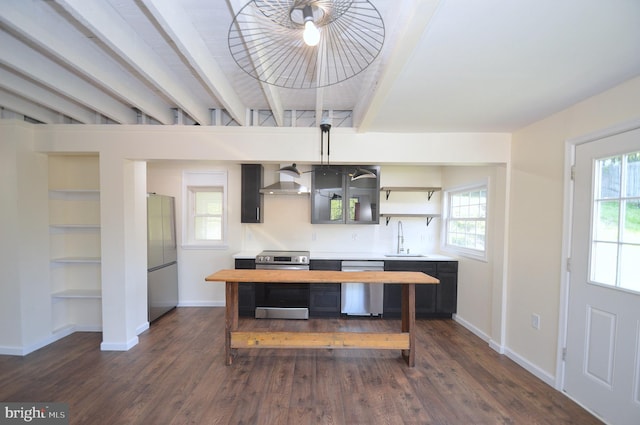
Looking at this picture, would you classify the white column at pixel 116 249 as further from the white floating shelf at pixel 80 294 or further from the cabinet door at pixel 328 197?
the cabinet door at pixel 328 197

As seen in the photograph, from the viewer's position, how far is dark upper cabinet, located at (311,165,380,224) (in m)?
3.93

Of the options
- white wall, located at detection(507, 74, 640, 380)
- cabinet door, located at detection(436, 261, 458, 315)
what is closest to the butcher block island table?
white wall, located at detection(507, 74, 640, 380)

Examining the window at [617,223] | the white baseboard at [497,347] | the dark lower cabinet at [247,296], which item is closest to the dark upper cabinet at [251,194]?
the dark lower cabinet at [247,296]

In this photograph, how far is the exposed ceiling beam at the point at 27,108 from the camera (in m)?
2.35

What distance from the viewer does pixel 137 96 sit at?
7.53 ft

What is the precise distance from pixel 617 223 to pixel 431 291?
2.19m

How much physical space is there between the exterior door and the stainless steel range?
2.77 metres

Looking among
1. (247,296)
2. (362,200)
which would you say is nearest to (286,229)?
(247,296)

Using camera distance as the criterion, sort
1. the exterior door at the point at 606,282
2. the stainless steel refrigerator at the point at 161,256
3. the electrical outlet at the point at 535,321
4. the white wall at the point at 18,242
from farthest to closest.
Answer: the stainless steel refrigerator at the point at 161,256 < the white wall at the point at 18,242 < the electrical outlet at the point at 535,321 < the exterior door at the point at 606,282

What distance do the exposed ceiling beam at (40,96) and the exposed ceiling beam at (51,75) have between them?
0.29 metres

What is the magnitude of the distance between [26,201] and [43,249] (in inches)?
22.1

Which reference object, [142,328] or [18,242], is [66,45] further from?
[142,328]

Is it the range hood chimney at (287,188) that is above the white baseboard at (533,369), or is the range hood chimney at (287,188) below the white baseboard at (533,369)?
above

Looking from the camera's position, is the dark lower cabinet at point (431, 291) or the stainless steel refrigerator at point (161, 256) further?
the dark lower cabinet at point (431, 291)
